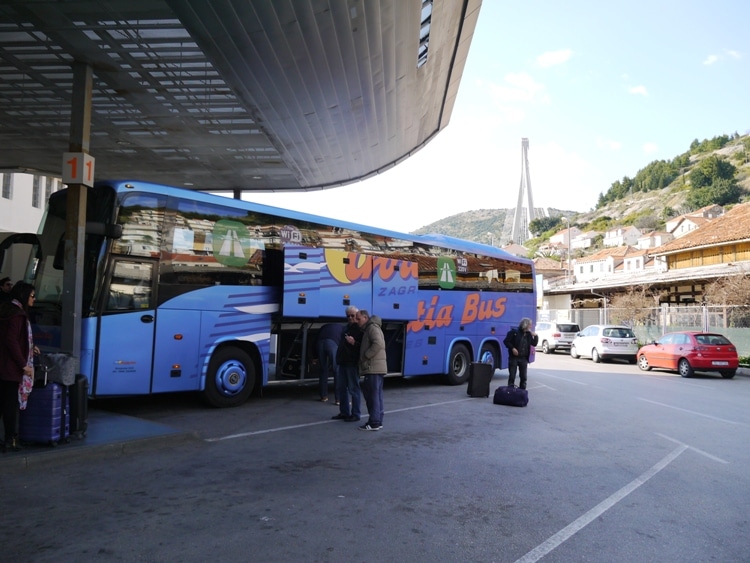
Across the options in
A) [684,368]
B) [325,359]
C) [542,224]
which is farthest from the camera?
[542,224]

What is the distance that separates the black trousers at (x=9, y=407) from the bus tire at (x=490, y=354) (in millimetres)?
11947

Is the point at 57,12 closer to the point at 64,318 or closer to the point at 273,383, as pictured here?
the point at 64,318

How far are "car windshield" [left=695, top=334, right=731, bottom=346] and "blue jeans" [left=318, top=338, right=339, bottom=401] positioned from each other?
14664 millimetres

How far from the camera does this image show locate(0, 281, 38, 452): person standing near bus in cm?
601

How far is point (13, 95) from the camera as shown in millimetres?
12586

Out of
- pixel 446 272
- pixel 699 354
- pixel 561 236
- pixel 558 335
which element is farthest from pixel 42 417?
pixel 561 236

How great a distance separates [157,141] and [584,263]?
9928 cm

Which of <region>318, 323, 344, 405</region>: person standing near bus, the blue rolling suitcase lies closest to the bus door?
the blue rolling suitcase

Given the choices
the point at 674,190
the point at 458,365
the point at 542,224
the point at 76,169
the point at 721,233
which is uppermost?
the point at 674,190

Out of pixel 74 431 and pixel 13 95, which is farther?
pixel 13 95

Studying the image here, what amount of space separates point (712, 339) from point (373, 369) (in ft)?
52.9

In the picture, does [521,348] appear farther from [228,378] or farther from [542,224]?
[542,224]

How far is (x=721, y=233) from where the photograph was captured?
38.7m

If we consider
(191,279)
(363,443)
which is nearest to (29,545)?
(363,443)
